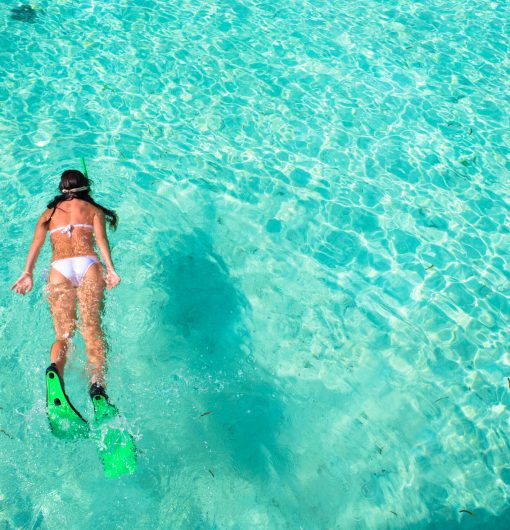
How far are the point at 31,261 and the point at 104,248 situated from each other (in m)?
0.63

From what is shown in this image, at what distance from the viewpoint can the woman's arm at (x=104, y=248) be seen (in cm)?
452

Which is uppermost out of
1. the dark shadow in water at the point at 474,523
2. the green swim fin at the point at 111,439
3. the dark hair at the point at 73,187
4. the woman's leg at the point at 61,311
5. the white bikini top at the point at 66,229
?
the dark hair at the point at 73,187

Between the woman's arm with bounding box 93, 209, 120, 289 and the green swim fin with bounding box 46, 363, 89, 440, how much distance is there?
3.03 feet

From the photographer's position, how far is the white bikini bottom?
4.62 metres

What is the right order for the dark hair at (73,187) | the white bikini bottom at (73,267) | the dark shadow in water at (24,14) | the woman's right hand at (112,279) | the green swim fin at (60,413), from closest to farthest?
the green swim fin at (60,413) → the woman's right hand at (112,279) → the white bikini bottom at (73,267) → the dark hair at (73,187) → the dark shadow in water at (24,14)

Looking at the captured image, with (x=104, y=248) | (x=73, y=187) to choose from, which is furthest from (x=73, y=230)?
(x=73, y=187)

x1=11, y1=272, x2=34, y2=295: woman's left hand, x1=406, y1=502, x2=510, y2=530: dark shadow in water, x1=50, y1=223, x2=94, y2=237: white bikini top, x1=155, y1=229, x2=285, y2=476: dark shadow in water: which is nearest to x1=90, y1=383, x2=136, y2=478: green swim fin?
x1=155, y1=229, x2=285, y2=476: dark shadow in water

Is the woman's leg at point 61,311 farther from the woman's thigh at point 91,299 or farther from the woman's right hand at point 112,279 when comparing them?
the woman's right hand at point 112,279

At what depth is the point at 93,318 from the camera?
4434 mm

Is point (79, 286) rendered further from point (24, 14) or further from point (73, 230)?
point (24, 14)

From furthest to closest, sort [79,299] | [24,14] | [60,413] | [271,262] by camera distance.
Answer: [24,14]
[271,262]
[79,299]
[60,413]

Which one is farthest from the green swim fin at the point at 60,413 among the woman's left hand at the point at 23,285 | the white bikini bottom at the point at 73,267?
the white bikini bottom at the point at 73,267

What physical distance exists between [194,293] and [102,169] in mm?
2215

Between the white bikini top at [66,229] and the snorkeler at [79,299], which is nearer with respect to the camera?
the snorkeler at [79,299]
